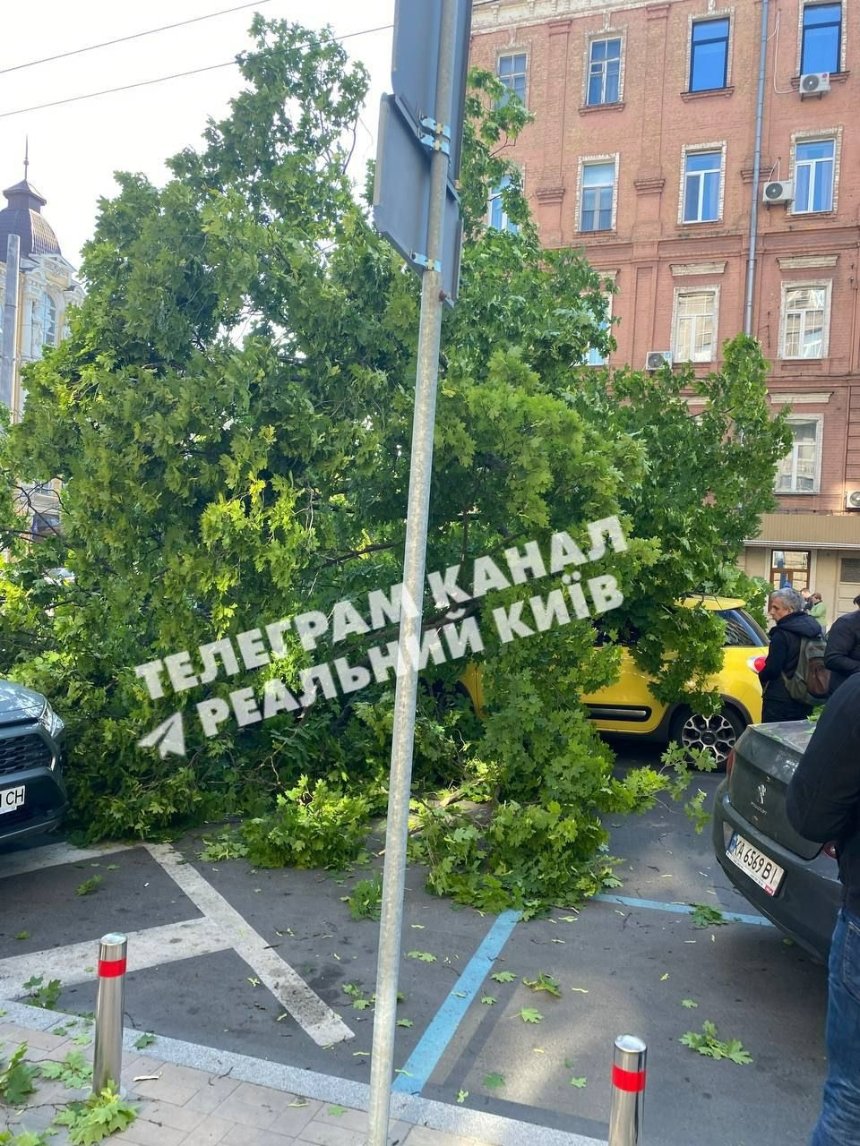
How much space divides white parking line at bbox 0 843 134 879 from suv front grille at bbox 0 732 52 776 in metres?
0.78

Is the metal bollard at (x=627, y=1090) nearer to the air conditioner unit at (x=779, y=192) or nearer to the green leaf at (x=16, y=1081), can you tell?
the green leaf at (x=16, y=1081)

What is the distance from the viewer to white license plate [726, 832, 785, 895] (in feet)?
12.3

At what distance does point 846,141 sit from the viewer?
71.0 feet

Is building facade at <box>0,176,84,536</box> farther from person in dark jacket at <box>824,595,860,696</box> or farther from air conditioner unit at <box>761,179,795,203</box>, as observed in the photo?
person in dark jacket at <box>824,595,860,696</box>

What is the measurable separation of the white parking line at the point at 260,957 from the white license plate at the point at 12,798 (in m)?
0.98

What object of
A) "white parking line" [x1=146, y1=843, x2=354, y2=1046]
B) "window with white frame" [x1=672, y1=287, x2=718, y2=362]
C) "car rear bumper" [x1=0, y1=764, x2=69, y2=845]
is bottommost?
"white parking line" [x1=146, y1=843, x2=354, y2=1046]

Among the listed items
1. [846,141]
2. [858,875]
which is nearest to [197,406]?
[858,875]

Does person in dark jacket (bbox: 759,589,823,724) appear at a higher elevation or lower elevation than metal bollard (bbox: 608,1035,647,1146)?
higher

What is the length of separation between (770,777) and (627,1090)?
203 centimetres

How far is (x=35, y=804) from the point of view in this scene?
4.83 meters

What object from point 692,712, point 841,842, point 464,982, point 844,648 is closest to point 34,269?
point 692,712

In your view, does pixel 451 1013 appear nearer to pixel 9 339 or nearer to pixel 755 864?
pixel 755 864

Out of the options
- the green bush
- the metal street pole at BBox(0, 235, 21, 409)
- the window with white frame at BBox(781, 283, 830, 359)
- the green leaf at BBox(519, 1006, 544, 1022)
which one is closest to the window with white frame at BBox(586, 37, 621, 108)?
the window with white frame at BBox(781, 283, 830, 359)

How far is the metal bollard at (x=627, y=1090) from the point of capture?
2238 mm
